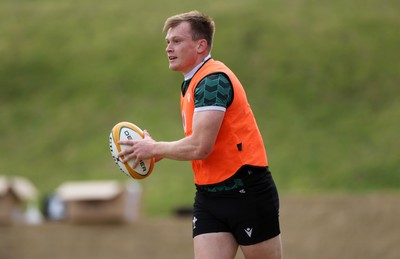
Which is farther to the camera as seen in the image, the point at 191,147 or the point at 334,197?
the point at 334,197

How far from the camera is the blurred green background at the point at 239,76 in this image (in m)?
21.4

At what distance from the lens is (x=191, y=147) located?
4641 millimetres

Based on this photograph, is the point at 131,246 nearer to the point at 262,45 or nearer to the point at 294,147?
the point at 294,147

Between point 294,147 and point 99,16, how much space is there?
11.5 meters

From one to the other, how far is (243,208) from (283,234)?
7.07 metres

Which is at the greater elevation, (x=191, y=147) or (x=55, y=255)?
(x=191, y=147)

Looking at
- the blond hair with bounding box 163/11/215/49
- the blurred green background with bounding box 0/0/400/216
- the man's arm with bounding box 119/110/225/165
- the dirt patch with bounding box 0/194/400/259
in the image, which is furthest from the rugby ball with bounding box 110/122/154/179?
the blurred green background with bounding box 0/0/400/216

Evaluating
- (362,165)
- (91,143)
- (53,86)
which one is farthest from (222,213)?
(53,86)

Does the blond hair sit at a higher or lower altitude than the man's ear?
higher

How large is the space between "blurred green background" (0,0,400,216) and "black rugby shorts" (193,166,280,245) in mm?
14655

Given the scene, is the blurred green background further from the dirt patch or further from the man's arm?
the man's arm

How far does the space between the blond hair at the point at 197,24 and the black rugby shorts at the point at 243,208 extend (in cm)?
85

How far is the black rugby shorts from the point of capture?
478 centimetres

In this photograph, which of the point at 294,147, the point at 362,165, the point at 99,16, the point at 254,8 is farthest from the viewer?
the point at 99,16
